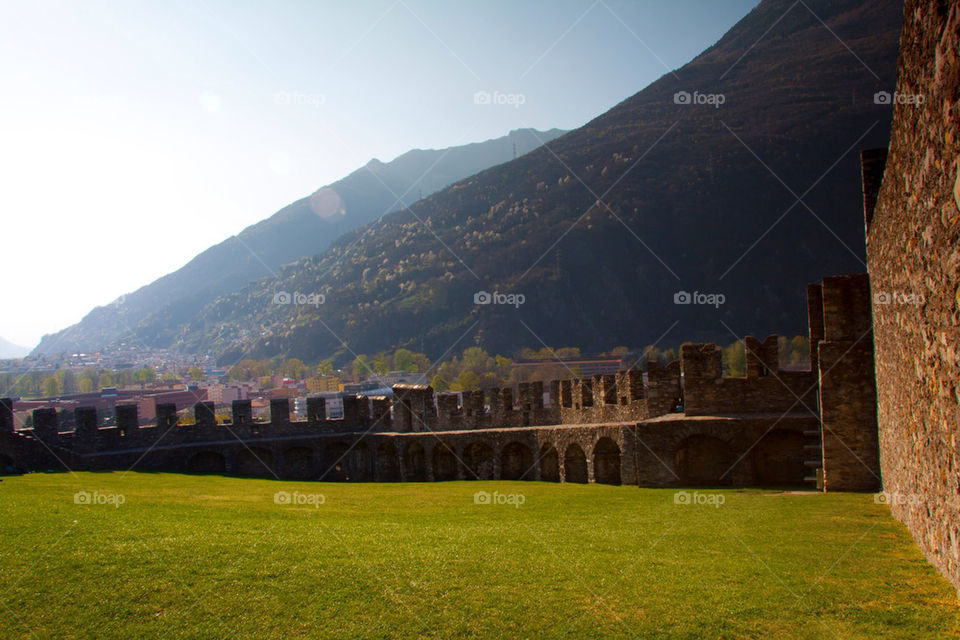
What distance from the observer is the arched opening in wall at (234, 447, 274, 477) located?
3206 cm

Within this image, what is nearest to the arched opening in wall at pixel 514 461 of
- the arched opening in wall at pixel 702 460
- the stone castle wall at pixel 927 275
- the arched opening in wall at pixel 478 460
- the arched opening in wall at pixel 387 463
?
the arched opening in wall at pixel 478 460

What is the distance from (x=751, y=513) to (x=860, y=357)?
434cm

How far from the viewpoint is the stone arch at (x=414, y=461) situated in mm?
31516

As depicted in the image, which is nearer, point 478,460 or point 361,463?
point 478,460

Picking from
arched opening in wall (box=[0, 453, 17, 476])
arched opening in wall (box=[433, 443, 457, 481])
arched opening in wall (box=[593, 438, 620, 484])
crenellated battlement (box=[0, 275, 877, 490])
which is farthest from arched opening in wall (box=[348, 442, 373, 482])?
arched opening in wall (box=[0, 453, 17, 476])

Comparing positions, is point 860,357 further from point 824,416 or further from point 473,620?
point 473,620

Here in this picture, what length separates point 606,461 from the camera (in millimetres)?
23234

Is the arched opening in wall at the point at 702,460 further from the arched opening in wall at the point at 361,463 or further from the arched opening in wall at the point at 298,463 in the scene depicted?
the arched opening in wall at the point at 298,463

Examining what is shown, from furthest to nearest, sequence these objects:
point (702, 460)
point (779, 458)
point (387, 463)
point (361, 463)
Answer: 1. point (361, 463)
2. point (387, 463)
3. point (702, 460)
4. point (779, 458)

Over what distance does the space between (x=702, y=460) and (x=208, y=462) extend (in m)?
22.5

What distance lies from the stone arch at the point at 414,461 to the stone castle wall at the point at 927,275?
75.7 feet

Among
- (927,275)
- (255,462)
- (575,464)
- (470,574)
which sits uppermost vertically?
(927,275)

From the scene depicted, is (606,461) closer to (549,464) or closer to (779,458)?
(549,464)

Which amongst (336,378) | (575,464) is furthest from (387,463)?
(336,378)
